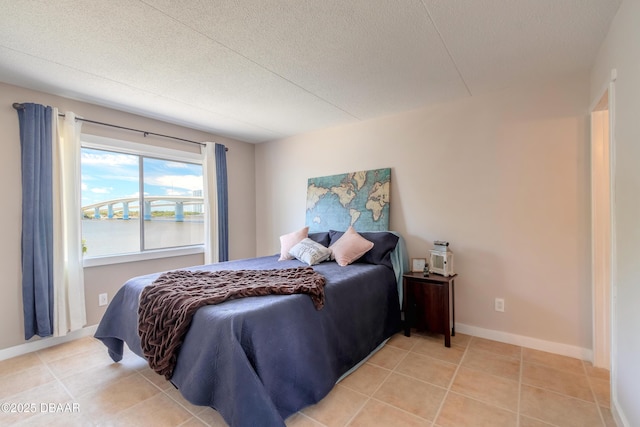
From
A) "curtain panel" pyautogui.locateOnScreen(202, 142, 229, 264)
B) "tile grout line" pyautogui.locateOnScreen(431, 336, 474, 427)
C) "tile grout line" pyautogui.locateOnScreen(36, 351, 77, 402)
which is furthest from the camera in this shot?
"curtain panel" pyautogui.locateOnScreen(202, 142, 229, 264)

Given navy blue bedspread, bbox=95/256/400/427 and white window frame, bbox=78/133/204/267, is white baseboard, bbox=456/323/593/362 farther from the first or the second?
white window frame, bbox=78/133/204/267

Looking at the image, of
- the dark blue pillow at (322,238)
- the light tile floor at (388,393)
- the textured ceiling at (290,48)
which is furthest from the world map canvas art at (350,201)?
the light tile floor at (388,393)

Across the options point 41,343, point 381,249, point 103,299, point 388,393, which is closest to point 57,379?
point 41,343

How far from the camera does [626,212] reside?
4.89ft

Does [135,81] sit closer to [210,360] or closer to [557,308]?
[210,360]

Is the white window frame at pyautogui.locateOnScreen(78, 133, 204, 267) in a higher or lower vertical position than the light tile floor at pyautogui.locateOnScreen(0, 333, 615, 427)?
higher

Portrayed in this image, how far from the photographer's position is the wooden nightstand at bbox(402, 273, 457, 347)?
2635 mm

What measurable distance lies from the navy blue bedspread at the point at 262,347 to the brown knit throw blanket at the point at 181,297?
0.05m

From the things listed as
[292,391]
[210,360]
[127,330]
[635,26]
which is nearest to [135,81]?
[127,330]

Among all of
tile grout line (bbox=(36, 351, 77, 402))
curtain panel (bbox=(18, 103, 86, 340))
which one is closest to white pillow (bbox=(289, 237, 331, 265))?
tile grout line (bbox=(36, 351, 77, 402))

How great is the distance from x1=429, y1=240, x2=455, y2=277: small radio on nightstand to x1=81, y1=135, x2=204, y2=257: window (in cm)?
302

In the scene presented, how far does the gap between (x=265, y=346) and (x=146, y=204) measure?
2833 mm

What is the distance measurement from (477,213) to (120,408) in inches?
126

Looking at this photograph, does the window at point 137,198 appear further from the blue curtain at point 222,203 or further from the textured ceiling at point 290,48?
the textured ceiling at point 290,48
